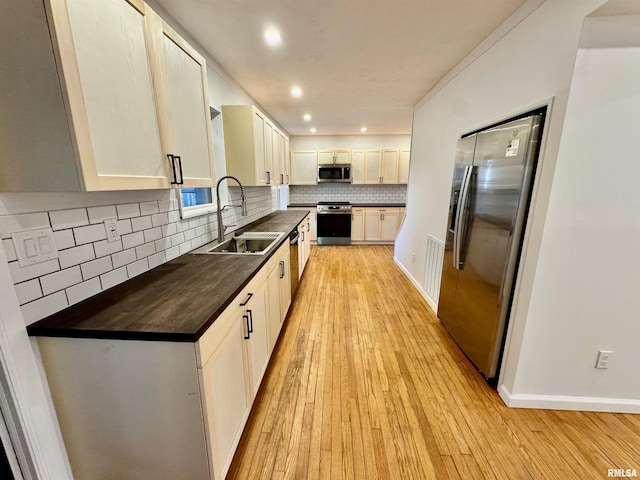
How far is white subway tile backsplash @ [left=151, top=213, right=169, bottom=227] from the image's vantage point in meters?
1.61

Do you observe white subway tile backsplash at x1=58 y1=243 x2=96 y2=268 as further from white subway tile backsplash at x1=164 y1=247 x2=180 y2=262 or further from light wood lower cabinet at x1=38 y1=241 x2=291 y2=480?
white subway tile backsplash at x1=164 y1=247 x2=180 y2=262

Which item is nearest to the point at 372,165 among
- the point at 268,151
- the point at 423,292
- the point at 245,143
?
the point at 268,151

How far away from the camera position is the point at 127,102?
1.07 m

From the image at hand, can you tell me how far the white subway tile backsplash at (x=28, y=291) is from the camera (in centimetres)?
92

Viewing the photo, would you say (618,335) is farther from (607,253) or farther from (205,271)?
(205,271)

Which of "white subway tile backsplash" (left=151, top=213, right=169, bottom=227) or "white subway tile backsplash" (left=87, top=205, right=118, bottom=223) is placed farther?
"white subway tile backsplash" (left=151, top=213, right=169, bottom=227)

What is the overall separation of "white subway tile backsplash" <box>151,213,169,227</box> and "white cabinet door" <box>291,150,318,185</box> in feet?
15.0

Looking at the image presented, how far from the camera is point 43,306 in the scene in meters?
0.99

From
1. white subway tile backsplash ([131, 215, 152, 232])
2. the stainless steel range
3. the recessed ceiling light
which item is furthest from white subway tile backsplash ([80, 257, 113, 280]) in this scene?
the stainless steel range

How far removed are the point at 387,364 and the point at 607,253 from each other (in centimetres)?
157

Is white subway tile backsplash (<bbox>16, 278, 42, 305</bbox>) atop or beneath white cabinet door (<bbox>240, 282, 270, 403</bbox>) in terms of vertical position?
atop

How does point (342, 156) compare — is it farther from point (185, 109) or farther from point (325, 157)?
point (185, 109)

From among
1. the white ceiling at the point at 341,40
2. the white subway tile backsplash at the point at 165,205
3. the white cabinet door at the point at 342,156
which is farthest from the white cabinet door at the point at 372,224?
the white subway tile backsplash at the point at 165,205

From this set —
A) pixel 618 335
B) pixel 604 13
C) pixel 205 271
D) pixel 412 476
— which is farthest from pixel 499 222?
pixel 205 271
